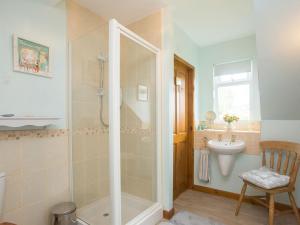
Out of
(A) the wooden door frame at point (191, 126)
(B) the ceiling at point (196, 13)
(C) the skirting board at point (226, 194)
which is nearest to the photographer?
(B) the ceiling at point (196, 13)

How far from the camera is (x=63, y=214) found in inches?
59.4

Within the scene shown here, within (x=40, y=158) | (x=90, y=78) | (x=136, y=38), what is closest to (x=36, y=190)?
(x=40, y=158)

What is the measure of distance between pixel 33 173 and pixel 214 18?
2.76m

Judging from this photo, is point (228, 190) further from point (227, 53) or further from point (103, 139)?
point (227, 53)

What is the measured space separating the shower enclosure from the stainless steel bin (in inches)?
6.7

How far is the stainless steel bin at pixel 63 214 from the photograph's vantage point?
1507 millimetres

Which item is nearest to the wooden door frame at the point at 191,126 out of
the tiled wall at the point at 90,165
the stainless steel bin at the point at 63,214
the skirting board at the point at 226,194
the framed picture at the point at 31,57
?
the skirting board at the point at 226,194

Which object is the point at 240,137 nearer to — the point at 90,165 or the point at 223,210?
the point at 223,210

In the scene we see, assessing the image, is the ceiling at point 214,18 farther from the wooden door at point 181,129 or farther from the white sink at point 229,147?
the white sink at point 229,147

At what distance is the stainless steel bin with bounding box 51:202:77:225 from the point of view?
4.94 ft

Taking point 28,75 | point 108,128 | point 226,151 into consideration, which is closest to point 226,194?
point 226,151

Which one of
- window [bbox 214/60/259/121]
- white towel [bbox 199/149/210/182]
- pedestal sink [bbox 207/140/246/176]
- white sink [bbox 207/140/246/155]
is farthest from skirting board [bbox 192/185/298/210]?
window [bbox 214/60/259/121]

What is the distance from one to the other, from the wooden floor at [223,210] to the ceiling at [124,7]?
2.52 metres

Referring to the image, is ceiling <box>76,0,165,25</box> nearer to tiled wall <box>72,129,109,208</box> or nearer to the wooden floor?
tiled wall <box>72,129,109,208</box>
